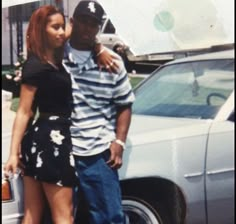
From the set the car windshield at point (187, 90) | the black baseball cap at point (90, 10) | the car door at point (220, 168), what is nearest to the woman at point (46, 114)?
the black baseball cap at point (90, 10)

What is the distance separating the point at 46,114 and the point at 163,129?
2.52 feet

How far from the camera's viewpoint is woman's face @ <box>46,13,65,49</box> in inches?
133

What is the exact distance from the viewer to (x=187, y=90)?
385cm

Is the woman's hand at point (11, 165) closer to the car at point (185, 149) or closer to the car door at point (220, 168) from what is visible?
the car at point (185, 149)

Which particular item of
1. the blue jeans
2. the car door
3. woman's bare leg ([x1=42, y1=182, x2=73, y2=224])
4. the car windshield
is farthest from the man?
the car door

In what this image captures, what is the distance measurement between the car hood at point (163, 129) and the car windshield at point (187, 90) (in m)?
0.08

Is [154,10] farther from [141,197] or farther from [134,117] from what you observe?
[141,197]

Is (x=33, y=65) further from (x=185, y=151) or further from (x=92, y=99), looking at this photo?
(x=185, y=151)

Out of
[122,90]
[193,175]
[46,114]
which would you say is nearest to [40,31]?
[46,114]

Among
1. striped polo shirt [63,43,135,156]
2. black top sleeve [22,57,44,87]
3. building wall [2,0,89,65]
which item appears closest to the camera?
black top sleeve [22,57,44,87]

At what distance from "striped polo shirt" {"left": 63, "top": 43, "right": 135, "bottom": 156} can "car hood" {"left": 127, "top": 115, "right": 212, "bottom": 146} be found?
208mm

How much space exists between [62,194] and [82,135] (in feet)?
1.19

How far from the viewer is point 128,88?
3492 mm

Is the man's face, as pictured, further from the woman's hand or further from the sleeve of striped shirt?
the woman's hand
